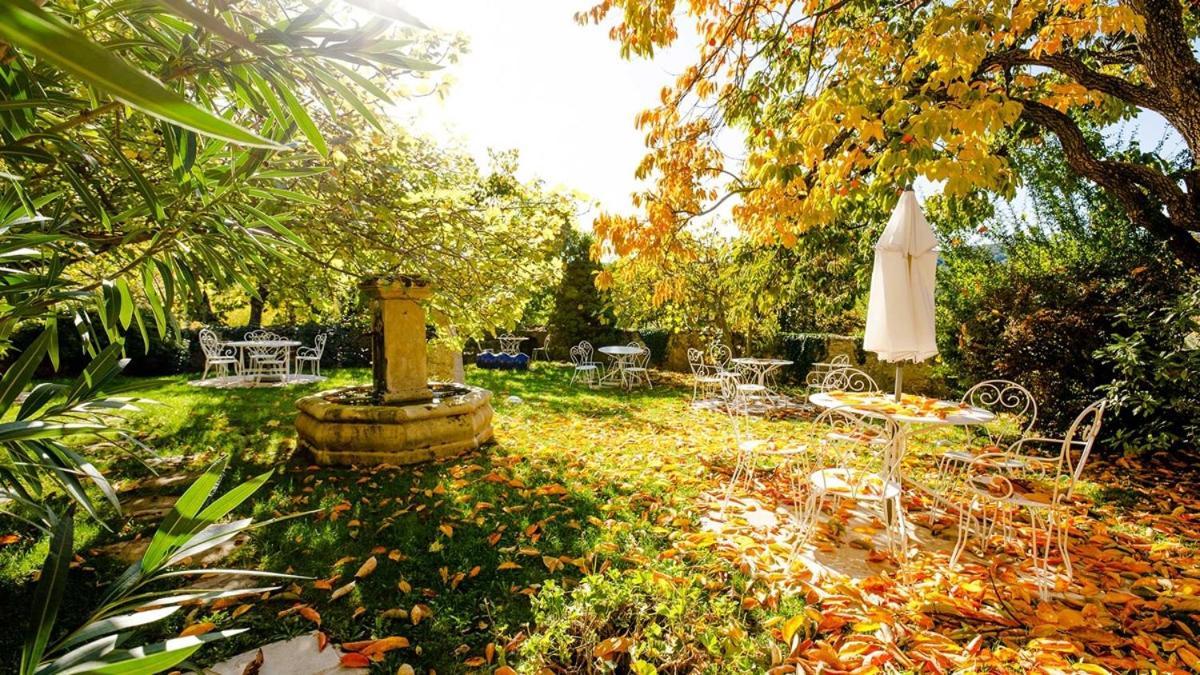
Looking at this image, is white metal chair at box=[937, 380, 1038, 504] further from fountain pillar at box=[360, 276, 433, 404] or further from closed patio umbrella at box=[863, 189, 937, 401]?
fountain pillar at box=[360, 276, 433, 404]

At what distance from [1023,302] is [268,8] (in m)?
8.82

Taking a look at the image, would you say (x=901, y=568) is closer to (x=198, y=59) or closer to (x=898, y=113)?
(x=898, y=113)

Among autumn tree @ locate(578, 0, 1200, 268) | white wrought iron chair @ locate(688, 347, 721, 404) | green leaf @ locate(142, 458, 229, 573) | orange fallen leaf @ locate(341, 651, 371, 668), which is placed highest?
autumn tree @ locate(578, 0, 1200, 268)

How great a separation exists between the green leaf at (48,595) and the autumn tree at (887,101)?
428 centimetres

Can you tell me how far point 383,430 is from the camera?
203 inches

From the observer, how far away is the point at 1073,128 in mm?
5258

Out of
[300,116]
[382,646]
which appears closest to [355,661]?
[382,646]

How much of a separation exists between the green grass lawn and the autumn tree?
262 cm

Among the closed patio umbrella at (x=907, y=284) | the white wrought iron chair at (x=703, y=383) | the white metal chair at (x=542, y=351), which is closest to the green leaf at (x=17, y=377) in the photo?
the closed patio umbrella at (x=907, y=284)

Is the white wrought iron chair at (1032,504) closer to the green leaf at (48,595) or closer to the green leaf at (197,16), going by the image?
the green leaf at (197,16)

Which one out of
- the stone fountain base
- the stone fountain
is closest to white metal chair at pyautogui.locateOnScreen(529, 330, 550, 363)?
the stone fountain

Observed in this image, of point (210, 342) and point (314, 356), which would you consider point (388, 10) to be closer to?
point (210, 342)

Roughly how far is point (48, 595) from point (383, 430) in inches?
176

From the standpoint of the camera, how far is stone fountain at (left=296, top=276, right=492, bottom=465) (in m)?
5.11
